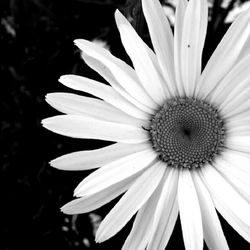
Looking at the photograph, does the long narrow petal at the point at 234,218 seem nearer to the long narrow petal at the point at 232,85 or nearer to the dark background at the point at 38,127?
the long narrow petal at the point at 232,85

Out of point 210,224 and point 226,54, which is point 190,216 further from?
point 226,54

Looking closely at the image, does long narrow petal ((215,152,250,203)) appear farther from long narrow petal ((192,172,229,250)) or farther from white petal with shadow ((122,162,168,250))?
white petal with shadow ((122,162,168,250))

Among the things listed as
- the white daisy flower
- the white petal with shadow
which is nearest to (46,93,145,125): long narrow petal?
the white daisy flower

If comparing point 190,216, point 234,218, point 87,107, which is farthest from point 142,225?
point 87,107

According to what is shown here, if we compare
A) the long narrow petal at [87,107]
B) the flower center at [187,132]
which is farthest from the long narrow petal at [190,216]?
the long narrow petal at [87,107]

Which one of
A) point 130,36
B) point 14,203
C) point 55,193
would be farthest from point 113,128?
point 14,203

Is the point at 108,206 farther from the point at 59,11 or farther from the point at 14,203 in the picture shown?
the point at 59,11

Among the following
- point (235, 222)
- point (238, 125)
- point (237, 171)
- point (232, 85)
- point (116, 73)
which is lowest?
point (235, 222)
